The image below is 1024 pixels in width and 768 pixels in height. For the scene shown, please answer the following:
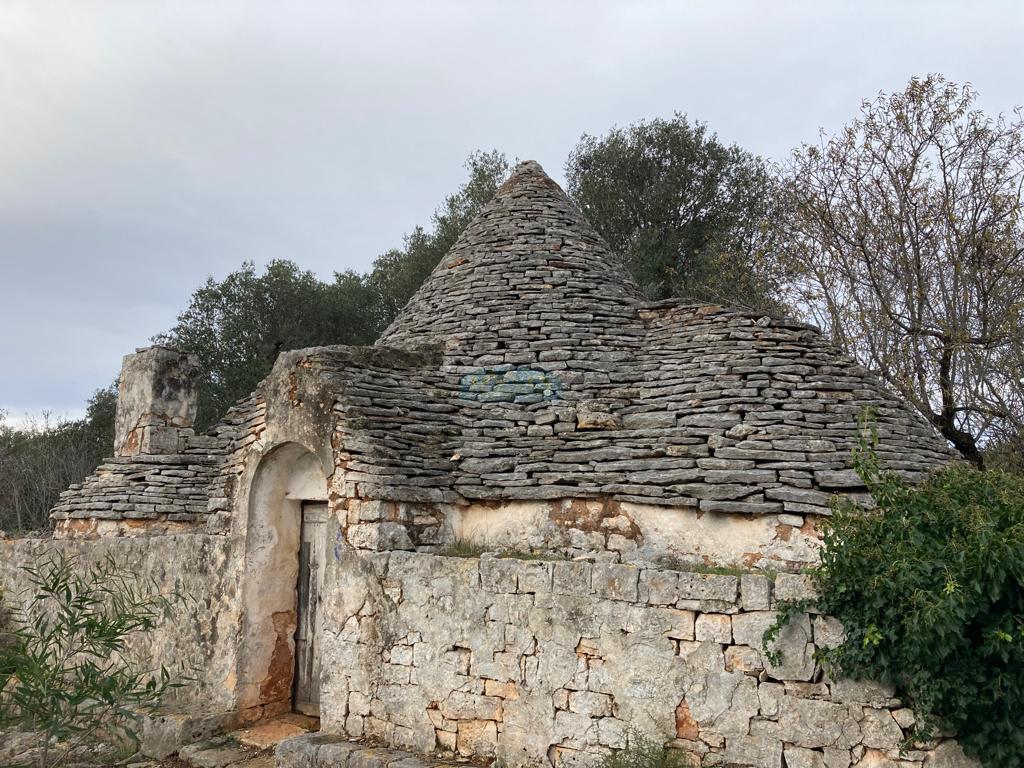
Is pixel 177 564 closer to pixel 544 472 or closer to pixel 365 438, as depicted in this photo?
pixel 365 438

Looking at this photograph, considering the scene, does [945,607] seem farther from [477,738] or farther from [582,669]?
[477,738]

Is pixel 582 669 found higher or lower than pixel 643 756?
higher

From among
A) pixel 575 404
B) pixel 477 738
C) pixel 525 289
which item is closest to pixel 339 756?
pixel 477 738

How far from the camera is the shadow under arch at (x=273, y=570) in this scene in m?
6.89

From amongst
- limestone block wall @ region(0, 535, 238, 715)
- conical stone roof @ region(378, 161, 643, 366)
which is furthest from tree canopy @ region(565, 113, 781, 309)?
limestone block wall @ region(0, 535, 238, 715)

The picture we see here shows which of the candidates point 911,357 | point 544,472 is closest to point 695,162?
point 911,357

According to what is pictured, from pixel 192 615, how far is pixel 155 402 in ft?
9.98

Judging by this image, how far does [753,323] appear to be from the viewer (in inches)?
283

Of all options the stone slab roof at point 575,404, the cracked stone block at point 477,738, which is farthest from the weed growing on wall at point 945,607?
the cracked stone block at point 477,738

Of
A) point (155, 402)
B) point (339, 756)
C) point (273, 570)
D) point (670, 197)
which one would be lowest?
point (339, 756)

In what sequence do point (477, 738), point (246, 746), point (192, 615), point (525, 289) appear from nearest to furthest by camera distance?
point (477, 738)
point (246, 746)
point (192, 615)
point (525, 289)

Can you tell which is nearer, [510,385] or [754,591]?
[754,591]

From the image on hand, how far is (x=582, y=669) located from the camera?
4.98m

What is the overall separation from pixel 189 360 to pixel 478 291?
3.79m
